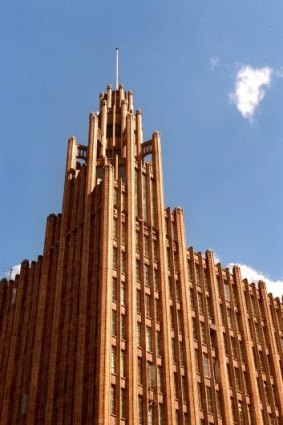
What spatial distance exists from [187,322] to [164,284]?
14.8 ft

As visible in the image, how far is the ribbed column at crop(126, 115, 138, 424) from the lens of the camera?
2105 inches

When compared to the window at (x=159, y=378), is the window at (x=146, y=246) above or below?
above

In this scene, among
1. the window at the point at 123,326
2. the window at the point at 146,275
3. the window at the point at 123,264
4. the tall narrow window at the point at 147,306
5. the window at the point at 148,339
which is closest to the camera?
the window at the point at 123,326

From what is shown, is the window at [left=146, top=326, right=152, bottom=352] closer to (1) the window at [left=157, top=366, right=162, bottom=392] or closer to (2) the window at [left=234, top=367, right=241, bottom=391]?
(1) the window at [left=157, top=366, right=162, bottom=392]

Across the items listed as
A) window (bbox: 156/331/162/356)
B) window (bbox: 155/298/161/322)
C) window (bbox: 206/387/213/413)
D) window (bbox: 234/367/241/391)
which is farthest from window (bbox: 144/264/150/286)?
window (bbox: 234/367/241/391)

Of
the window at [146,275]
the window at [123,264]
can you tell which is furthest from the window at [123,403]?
the window at [146,275]

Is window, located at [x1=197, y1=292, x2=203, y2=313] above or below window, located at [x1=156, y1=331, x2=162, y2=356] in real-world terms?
above

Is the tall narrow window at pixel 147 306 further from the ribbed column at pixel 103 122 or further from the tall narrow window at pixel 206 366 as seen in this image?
the ribbed column at pixel 103 122

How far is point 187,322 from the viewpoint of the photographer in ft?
211

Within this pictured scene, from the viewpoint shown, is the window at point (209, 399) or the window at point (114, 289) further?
the window at point (209, 399)

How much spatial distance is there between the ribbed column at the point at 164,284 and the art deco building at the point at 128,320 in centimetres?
13

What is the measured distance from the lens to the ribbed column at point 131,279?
5347cm

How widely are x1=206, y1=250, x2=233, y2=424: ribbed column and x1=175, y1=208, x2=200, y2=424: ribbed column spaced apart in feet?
13.2

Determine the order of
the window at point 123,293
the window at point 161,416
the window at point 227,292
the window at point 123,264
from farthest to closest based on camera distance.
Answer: the window at point 227,292
the window at point 123,264
the window at point 123,293
the window at point 161,416
